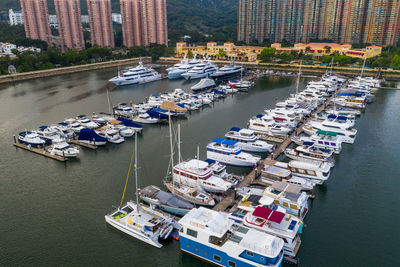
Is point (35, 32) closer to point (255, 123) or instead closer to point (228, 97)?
point (228, 97)

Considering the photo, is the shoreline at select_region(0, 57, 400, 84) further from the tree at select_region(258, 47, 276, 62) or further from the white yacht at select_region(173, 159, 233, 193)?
Answer: the white yacht at select_region(173, 159, 233, 193)

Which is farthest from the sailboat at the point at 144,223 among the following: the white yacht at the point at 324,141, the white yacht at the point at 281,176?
the white yacht at the point at 324,141

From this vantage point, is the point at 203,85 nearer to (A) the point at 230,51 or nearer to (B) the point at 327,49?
(A) the point at 230,51

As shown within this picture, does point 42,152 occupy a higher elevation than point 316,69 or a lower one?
lower

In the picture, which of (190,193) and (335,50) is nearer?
(190,193)

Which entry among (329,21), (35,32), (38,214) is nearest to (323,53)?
(329,21)

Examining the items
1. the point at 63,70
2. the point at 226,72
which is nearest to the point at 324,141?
the point at 226,72

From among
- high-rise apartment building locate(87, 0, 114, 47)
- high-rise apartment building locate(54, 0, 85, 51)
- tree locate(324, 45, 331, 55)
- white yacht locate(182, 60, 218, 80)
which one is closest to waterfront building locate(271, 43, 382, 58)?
tree locate(324, 45, 331, 55)
